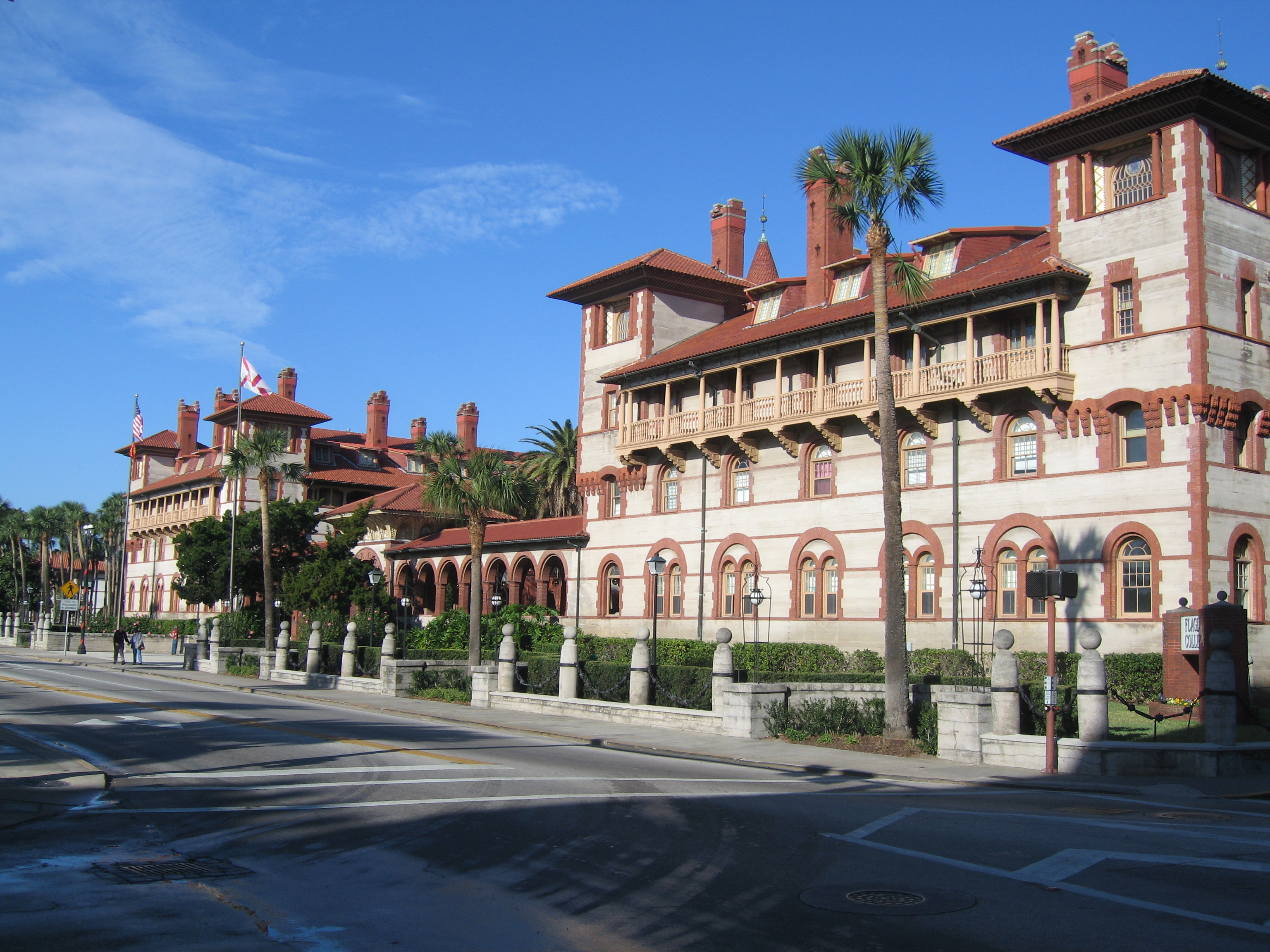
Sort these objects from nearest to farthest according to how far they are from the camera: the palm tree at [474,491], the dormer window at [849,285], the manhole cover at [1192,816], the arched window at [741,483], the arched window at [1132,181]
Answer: the manhole cover at [1192,816]
the arched window at [1132,181]
the palm tree at [474,491]
the dormer window at [849,285]
the arched window at [741,483]

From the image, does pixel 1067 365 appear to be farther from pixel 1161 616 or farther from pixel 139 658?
pixel 139 658

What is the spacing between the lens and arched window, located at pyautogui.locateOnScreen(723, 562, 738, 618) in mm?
41344

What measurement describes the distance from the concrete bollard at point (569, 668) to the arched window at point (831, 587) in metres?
A: 12.4

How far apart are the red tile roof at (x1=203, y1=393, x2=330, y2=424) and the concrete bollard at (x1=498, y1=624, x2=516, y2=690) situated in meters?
51.6

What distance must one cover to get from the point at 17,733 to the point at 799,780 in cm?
1391

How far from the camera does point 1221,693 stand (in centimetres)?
1659

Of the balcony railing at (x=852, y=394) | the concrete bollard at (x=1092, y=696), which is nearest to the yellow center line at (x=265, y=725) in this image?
the concrete bollard at (x=1092, y=696)

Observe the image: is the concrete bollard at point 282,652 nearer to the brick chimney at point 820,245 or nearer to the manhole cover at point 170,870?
the brick chimney at point 820,245

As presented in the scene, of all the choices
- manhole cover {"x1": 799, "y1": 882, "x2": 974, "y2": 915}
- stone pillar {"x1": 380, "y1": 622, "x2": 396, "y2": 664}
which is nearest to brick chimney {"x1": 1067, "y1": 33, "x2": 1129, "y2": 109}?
stone pillar {"x1": 380, "y1": 622, "x2": 396, "y2": 664}

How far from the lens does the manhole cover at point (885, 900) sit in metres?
7.82

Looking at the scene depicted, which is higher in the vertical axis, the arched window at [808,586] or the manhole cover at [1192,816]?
the arched window at [808,586]

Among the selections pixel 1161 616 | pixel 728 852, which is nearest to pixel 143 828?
pixel 728 852

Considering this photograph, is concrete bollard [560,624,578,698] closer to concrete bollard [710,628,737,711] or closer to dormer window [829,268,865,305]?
concrete bollard [710,628,737,711]

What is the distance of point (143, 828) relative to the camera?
1141 centimetres
